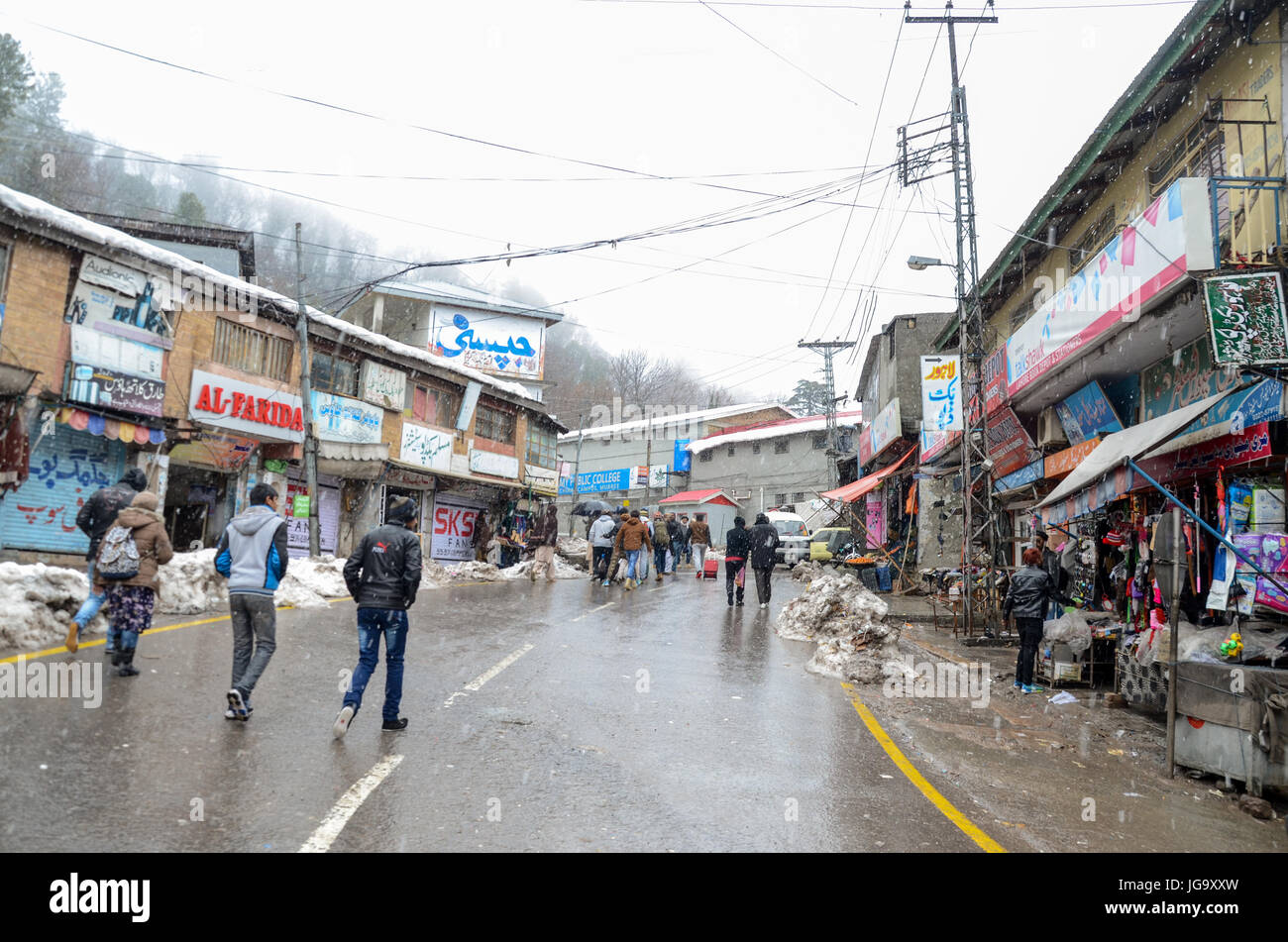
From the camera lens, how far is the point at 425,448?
86.8ft

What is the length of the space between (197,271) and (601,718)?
53.4 feet

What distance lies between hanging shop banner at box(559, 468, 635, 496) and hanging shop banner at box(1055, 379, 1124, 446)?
40432 millimetres

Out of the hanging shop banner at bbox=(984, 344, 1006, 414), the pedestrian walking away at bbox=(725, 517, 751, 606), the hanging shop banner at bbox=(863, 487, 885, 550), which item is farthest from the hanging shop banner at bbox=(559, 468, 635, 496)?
the pedestrian walking away at bbox=(725, 517, 751, 606)

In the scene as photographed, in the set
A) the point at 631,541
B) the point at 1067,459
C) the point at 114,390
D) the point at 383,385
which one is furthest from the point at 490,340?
the point at 1067,459

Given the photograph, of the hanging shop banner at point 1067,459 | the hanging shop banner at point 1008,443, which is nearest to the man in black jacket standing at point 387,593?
the hanging shop banner at point 1067,459

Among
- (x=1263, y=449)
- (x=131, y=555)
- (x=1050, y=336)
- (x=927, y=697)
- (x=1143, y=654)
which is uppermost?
(x=1050, y=336)

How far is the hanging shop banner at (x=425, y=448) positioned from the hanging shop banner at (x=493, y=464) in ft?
4.83

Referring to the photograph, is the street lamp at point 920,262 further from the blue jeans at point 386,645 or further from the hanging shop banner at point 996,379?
the blue jeans at point 386,645

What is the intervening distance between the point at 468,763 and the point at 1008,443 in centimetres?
1657

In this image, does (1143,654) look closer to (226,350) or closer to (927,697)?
(927,697)

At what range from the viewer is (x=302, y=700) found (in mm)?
6973

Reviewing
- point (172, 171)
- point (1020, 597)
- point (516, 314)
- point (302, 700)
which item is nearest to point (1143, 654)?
point (1020, 597)

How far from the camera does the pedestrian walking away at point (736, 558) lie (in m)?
16.6

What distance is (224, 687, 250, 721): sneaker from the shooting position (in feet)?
20.1
